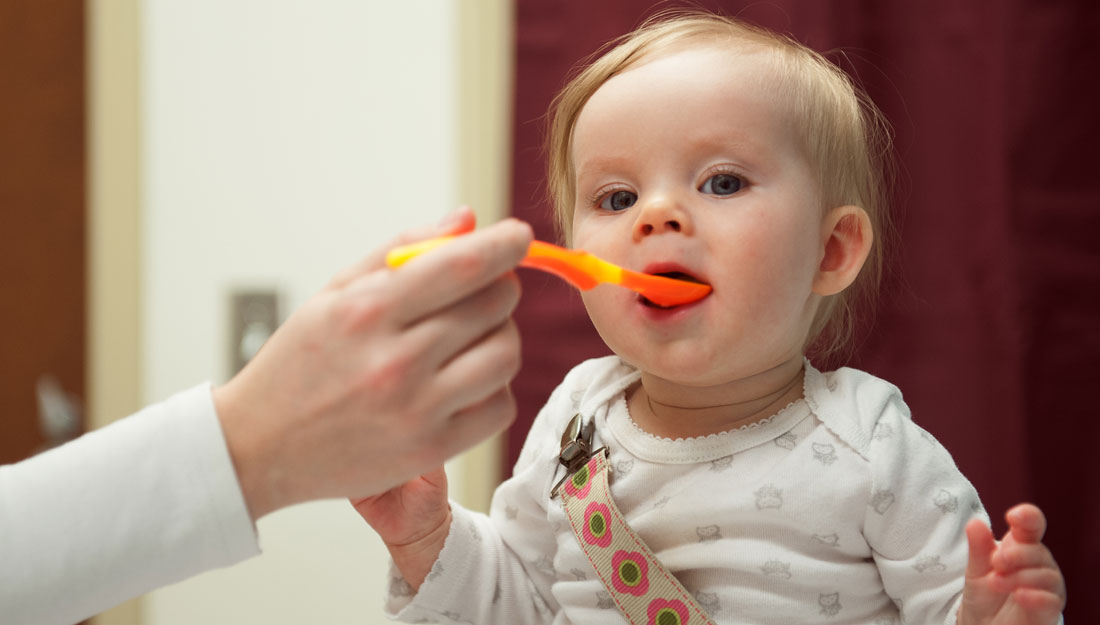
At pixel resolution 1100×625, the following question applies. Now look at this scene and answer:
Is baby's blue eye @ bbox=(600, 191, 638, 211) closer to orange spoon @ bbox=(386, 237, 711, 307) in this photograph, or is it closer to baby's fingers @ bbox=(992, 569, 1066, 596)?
orange spoon @ bbox=(386, 237, 711, 307)

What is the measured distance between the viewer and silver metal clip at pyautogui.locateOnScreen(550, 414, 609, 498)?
0.67 m

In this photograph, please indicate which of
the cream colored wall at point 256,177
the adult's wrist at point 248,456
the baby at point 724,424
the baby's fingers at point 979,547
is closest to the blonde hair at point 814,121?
the baby at point 724,424

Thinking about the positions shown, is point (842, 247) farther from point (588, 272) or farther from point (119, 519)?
point (119, 519)

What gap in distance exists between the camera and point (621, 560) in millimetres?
612

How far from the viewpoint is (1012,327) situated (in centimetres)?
102

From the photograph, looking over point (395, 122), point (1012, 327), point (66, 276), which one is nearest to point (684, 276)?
point (1012, 327)

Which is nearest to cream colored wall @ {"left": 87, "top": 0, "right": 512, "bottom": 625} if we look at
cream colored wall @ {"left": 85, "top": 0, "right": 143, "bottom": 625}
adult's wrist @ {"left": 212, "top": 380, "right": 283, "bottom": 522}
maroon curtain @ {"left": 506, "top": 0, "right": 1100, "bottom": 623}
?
cream colored wall @ {"left": 85, "top": 0, "right": 143, "bottom": 625}

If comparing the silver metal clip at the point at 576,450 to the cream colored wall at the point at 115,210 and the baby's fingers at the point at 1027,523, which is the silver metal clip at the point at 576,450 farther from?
the cream colored wall at the point at 115,210

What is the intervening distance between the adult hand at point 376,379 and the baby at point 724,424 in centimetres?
17

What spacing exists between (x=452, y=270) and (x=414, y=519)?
294mm

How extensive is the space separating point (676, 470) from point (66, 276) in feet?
3.94

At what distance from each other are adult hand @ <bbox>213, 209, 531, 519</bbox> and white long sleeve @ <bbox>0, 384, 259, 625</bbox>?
0.05 ft

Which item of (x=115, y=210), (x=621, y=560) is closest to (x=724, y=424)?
(x=621, y=560)

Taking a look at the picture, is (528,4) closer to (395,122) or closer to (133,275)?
(395,122)
